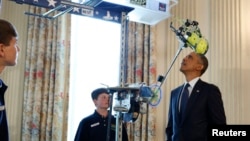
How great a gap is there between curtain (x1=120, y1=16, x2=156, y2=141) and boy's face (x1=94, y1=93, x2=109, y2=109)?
1.62 ft

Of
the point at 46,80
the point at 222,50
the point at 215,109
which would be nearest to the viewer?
the point at 215,109

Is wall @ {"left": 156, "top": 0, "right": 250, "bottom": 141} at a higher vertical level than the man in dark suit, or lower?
higher

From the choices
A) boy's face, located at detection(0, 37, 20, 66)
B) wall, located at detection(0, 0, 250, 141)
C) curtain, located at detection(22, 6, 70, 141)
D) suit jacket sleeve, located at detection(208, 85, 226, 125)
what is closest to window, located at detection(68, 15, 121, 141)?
curtain, located at detection(22, 6, 70, 141)

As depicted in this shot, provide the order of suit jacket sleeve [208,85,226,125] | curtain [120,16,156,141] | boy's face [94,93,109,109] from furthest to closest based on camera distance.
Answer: curtain [120,16,156,141], boy's face [94,93,109,109], suit jacket sleeve [208,85,226,125]

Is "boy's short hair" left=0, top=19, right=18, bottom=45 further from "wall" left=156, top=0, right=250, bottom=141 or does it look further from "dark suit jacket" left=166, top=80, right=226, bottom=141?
"wall" left=156, top=0, right=250, bottom=141

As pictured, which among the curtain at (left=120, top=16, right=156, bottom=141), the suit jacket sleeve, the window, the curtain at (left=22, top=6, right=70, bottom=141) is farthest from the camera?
the window

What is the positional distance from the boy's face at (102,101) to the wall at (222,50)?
824 millimetres

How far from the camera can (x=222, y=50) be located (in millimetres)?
3156

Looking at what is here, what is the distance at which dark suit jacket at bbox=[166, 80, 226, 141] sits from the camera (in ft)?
6.63

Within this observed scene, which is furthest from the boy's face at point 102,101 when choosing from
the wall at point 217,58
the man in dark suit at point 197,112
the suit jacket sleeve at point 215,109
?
the suit jacket sleeve at point 215,109

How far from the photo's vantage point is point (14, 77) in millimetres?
3111

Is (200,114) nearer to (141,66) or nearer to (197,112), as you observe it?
(197,112)

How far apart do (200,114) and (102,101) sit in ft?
3.20

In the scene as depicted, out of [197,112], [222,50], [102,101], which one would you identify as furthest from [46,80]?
[222,50]
